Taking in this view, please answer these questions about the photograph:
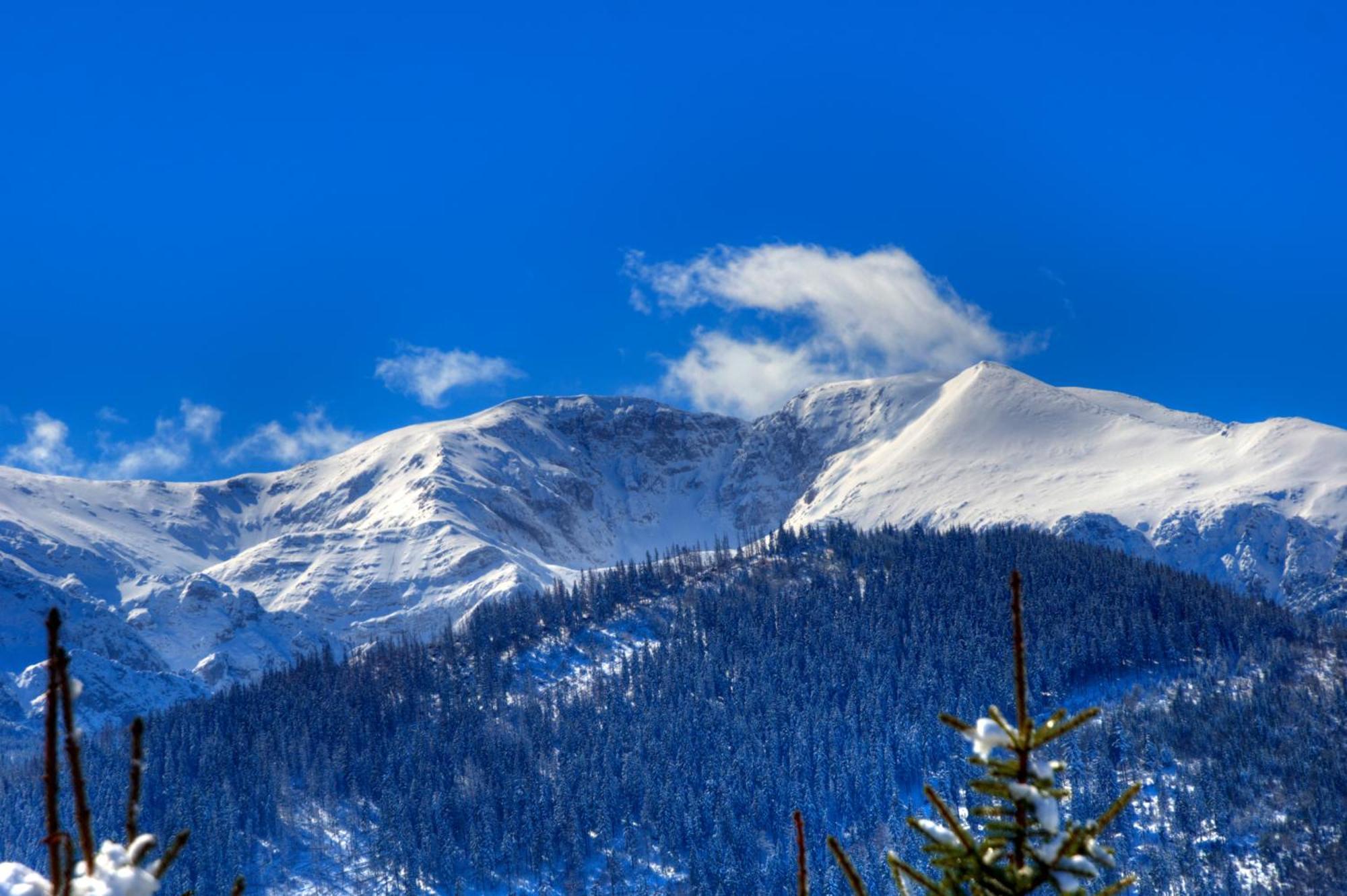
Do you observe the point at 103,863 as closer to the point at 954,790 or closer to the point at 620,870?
the point at 620,870

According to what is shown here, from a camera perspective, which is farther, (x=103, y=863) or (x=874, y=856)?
(x=874, y=856)

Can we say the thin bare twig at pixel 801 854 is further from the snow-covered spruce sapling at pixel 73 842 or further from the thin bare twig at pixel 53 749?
the thin bare twig at pixel 53 749

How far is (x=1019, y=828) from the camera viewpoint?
23.3ft

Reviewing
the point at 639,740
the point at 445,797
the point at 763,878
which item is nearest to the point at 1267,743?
the point at 763,878

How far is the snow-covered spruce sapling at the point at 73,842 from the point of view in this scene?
5.20 metres

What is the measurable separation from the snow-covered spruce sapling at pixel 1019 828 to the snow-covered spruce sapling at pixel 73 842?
303 cm

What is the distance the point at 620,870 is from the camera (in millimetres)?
169250

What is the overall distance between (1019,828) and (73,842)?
15.0 feet

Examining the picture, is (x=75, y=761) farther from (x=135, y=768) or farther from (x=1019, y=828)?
(x=1019, y=828)

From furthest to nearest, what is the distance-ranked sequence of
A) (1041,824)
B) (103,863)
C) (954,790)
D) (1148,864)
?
(954,790) → (1148,864) → (1041,824) → (103,863)

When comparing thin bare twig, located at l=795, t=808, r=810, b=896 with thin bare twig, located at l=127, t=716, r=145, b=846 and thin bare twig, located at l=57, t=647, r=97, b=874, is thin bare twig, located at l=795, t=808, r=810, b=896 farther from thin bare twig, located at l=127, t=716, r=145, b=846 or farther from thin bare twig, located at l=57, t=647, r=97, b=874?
thin bare twig, located at l=57, t=647, r=97, b=874

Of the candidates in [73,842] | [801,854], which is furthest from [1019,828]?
[73,842]

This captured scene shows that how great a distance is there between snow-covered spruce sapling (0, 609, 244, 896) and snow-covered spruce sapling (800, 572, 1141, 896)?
3031 mm

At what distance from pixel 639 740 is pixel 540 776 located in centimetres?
1608
